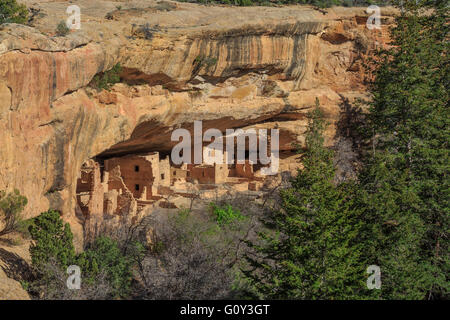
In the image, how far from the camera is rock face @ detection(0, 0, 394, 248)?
12.3 m

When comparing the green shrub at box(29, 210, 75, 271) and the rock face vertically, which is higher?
the rock face

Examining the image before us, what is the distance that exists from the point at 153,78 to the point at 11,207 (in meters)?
8.26

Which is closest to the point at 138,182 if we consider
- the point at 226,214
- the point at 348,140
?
the point at 226,214

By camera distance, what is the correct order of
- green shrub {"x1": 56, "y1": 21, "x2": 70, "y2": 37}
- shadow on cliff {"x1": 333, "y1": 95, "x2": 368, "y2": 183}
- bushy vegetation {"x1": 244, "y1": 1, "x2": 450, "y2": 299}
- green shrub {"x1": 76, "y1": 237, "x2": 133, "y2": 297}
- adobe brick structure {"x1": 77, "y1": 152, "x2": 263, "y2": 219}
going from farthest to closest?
shadow on cliff {"x1": 333, "y1": 95, "x2": 368, "y2": 183}
adobe brick structure {"x1": 77, "y1": 152, "x2": 263, "y2": 219}
green shrub {"x1": 56, "y1": 21, "x2": 70, "y2": 37}
green shrub {"x1": 76, "y1": 237, "x2": 133, "y2": 297}
bushy vegetation {"x1": 244, "y1": 1, "x2": 450, "y2": 299}

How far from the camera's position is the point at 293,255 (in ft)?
39.8

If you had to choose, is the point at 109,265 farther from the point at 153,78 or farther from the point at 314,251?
the point at 153,78

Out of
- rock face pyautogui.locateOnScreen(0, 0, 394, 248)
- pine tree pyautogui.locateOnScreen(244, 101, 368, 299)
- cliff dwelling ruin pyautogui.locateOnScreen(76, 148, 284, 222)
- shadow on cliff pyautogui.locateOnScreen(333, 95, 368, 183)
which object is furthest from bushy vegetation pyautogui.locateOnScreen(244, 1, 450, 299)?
cliff dwelling ruin pyautogui.locateOnScreen(76, 148, 284, 222)

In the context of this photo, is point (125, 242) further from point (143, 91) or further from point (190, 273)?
point (143, 91)

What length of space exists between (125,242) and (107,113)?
14.0ft

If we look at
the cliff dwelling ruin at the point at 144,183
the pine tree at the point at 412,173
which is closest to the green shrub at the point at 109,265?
the cliff dwelling ruin at the point at 144,183

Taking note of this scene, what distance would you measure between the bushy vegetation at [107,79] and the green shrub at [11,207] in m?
5.23

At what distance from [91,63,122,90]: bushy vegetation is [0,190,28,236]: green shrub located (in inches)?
206

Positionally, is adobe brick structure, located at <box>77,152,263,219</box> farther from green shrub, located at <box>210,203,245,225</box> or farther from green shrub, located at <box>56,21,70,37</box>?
green shrub, located at <box>56,21,70,37</box>

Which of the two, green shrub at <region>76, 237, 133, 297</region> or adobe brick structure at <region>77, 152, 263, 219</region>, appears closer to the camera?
green shrub at <region>76, 237, 133, 297</region>
